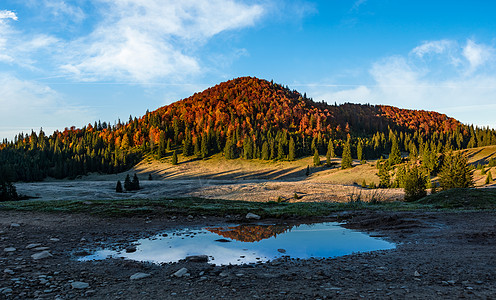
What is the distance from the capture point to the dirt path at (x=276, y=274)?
464cm

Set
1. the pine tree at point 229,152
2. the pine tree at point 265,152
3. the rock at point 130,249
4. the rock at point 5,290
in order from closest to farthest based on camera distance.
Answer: the rock at point 5,290 → the rock at point 130,249 → the pine tree at point 265,152 → the pine tree at point 229,152

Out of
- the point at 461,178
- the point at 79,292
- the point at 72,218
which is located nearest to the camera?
the point at 79,292

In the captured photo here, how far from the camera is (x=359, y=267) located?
6.00 m

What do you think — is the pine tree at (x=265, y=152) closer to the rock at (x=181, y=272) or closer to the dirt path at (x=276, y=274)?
the dirt path at (x=276, y=274)

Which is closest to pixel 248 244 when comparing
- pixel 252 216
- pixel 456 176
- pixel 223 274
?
pixel 223 274

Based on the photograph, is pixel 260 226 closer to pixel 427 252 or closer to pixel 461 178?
pixel 427 252

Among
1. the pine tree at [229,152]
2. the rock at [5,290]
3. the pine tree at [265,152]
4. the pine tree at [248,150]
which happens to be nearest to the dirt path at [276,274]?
the rock at [5,290]

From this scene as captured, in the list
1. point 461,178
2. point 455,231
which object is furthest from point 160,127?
point 455,231

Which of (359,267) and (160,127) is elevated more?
→ (160,127)

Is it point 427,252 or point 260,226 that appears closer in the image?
point 427,252

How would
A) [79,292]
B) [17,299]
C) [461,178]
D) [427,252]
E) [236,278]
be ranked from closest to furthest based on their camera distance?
1. [17,299]
2. [79,292]
3. [236,278]
4. [427,252]
5. [461,178]

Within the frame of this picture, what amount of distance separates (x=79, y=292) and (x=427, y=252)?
26.4 ft

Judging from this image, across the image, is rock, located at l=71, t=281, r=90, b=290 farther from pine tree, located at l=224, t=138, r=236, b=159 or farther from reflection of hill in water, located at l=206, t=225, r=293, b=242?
pine tree, located at l=224, t=138, r=236, b=159

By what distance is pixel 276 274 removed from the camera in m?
5.57
